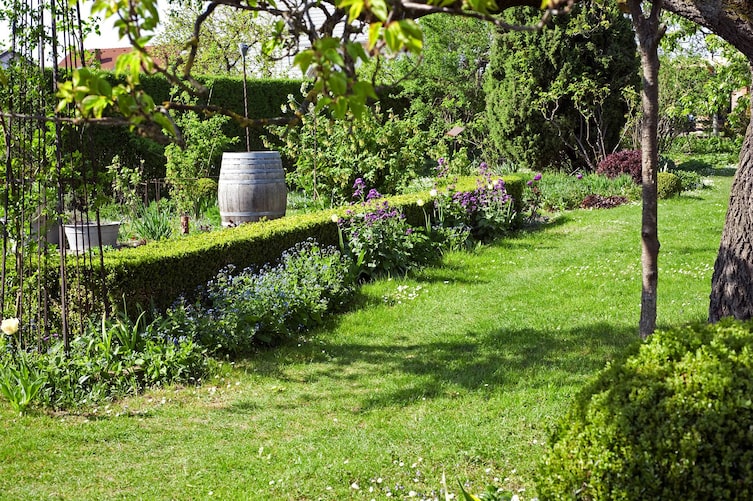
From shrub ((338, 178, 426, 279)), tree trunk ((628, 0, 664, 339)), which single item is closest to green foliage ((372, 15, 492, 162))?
shrub ((338, 178, 426, 279))

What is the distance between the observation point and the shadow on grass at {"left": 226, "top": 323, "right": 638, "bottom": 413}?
4676mm

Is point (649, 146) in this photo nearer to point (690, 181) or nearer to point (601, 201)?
point (601, 201)

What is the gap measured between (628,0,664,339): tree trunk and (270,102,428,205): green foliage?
6475 millimetres

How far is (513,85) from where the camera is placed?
13875 mm

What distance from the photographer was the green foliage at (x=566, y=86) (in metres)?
13.5

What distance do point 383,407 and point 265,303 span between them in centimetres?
165

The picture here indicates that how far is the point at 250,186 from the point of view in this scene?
8664 mm

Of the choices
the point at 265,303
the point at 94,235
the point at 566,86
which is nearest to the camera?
the point at 265,303

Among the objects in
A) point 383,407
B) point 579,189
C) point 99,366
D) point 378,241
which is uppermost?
point 579,189

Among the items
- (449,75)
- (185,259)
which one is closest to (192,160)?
(185,259)

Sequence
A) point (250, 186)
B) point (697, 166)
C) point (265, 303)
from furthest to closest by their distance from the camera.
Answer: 1. point (697, 166)
2. point (250, 186)
3. point (265, 303)

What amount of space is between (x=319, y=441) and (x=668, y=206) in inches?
336

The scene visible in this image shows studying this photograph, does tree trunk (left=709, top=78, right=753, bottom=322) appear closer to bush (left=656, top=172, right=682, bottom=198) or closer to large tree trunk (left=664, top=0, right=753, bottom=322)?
large tree trunk (left=664, top=0, right=753, bottom=322)

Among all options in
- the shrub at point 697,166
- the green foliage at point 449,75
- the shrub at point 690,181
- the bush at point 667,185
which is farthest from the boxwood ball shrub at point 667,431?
the green foliage at point 449,75
